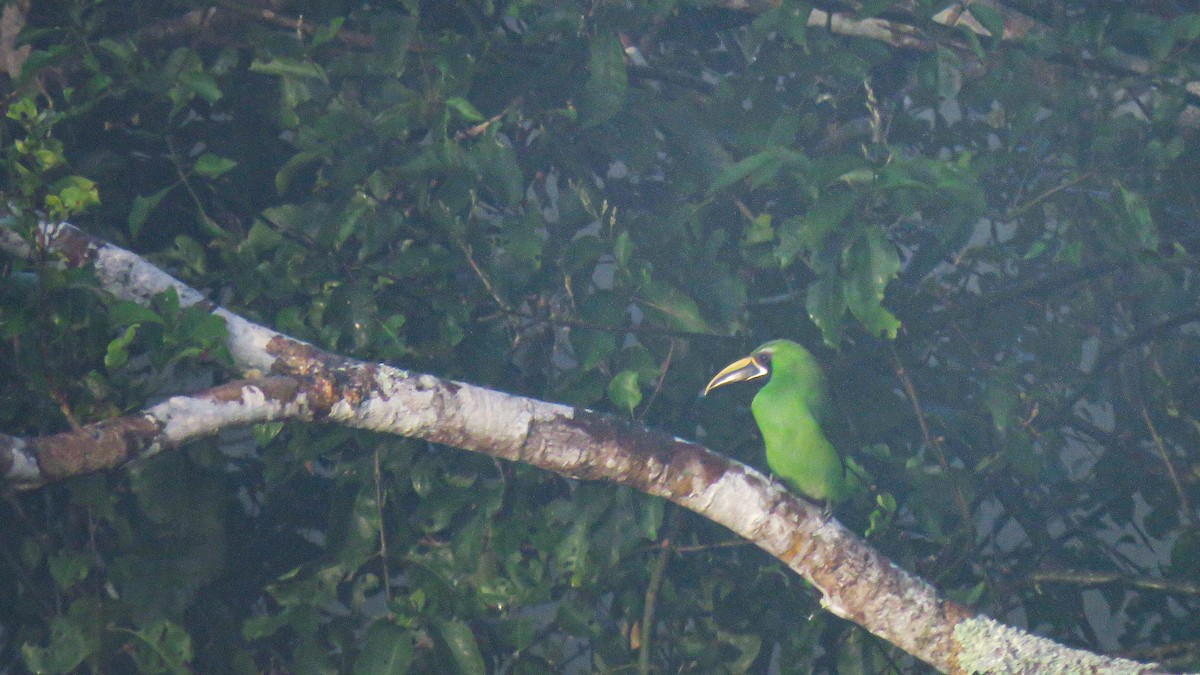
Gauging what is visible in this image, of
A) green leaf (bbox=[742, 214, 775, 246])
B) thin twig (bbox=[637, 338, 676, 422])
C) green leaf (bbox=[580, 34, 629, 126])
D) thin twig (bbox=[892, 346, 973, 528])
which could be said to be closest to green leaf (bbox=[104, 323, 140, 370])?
thin twig (bbox=[637, 338, 676, 422])

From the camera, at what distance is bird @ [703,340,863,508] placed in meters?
2.69

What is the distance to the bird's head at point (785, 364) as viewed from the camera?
2722 mm

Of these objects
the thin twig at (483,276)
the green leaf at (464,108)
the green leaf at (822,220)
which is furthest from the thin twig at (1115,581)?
the green leaf at (464,108)

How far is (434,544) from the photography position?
2.42 meters

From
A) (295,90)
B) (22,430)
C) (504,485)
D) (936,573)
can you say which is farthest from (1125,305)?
(22,430)

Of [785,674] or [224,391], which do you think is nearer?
[224,391]

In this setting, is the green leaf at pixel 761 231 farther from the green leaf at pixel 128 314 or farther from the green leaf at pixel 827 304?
the green leaf at pixel 128 314

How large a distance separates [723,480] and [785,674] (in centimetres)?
57

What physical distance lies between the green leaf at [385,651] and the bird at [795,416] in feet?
3.57

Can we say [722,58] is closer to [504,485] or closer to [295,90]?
[295,90]

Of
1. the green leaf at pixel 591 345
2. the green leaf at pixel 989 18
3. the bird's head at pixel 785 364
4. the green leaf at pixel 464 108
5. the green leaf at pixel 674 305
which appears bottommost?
the bird's head at pixel 785 364

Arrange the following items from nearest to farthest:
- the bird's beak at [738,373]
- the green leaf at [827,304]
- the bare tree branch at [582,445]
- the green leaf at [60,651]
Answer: the bare tree branch at [582,445] < the green leaf at [60,651] < the green leaf at [827,304] < the bird's beak at [738,373]

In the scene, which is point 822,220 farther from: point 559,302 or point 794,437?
point 559,302

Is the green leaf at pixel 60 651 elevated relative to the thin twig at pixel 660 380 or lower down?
lower down
